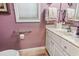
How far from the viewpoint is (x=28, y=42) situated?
3.61 feet

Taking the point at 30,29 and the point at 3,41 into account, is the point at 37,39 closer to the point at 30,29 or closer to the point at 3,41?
the point at 30,29

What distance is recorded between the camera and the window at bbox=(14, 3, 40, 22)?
948mm

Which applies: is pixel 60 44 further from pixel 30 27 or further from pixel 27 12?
pixel 27 12

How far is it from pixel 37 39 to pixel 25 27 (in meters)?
0.18

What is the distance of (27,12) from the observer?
963 mm

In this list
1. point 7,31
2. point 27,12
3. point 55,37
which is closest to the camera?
point 27,12

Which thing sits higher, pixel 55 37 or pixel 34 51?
pixel 55 37

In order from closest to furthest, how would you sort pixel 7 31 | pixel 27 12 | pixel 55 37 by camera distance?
pixel 27 12 → pixel 7 31 → pixel 55 37

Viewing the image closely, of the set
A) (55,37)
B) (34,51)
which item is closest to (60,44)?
(55,37)

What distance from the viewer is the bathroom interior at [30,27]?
38.0 inches

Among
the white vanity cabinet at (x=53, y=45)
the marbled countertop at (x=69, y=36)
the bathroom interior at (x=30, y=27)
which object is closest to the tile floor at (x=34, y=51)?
the bathroom interior at (x=30, y=27)

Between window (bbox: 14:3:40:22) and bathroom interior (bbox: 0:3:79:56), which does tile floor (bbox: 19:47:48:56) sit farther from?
window (bbox: 14:3:40:22)

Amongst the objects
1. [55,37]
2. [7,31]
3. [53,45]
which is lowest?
[53,45]

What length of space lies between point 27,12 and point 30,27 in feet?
0.56
